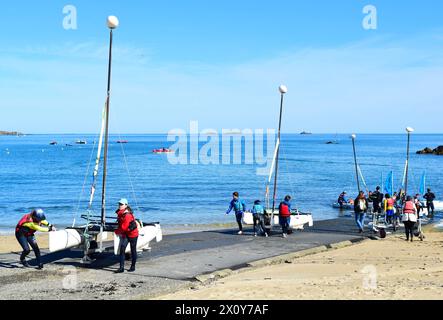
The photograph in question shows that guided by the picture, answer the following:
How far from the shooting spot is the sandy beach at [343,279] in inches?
393

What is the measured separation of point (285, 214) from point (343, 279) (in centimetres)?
726

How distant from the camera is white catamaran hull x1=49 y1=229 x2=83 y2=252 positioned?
12.9m

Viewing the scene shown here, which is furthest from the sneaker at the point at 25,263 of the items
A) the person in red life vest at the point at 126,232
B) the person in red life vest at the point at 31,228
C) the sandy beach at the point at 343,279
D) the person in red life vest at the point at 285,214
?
the person in red life vest at the point at 285,214

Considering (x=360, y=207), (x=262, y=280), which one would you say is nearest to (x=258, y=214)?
(x=360, y=207)

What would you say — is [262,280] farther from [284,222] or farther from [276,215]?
[276,215]

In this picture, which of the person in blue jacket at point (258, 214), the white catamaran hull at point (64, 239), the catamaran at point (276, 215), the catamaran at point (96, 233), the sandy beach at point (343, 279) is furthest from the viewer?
the catamaran at point (276, 215)

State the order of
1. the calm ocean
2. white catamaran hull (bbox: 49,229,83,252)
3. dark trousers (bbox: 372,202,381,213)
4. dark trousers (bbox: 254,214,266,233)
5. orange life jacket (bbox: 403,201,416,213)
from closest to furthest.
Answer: white catamaran hull (bbox: 49,229,83,252) → orange life jacket (bbox: 403,201,416,213) → dark trousers (bbox: 254,214,266,233) → dark trousers (bbox: 372,202,381,213) → the calm ocean

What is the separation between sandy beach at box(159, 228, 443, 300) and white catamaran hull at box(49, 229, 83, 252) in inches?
157

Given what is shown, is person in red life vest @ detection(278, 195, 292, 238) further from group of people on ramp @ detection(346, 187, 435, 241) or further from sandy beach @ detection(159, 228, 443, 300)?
group of people on ramp @ detection(346, 187, 435, 241)

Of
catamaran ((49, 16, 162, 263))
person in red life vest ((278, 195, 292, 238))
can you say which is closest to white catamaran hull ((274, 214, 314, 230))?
person in red life vest ((278, 195, 292, 238))

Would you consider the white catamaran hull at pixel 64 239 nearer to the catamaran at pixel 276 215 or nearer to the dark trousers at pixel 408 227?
the catamaran at pixel 276 215

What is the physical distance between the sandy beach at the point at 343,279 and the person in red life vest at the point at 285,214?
268cm

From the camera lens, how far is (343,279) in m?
11.5

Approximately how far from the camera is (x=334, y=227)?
75.6ft
